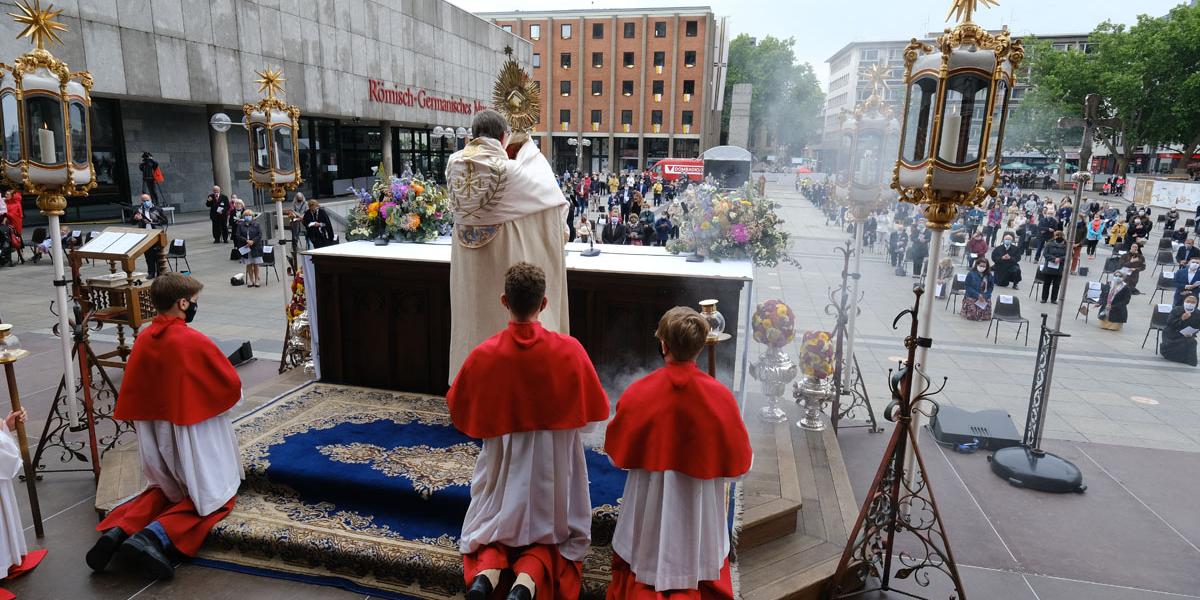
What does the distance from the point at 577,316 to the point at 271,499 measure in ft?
8.35

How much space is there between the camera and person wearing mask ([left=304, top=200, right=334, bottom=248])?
1328 centimetres

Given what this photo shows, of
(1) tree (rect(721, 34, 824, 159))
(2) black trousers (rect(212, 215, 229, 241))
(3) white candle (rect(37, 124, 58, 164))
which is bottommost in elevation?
(2) black trousers (rect(212, 215, 229, 241))

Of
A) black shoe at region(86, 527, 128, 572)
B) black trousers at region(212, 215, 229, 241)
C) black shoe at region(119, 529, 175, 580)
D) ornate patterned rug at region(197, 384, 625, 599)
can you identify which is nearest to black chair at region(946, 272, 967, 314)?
ornate patterned rug at region(197, 384, 625, 599)

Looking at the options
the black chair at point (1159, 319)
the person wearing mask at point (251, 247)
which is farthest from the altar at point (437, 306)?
the black chair at point (1159, 319)

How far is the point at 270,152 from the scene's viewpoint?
287 inches

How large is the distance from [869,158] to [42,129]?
22.6 ft

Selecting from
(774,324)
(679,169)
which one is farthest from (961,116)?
(679,169)

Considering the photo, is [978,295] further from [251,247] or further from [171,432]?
[251,247]

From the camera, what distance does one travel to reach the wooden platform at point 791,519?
3953mm

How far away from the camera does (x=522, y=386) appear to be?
339 cm

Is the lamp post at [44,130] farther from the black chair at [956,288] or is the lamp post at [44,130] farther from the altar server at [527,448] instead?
the black chair at [956,288]

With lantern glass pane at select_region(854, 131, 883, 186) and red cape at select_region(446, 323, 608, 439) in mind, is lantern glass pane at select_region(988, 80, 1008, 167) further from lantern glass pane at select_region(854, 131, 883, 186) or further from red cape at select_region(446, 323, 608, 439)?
red cape at select_region(446, 323, 608, 439)

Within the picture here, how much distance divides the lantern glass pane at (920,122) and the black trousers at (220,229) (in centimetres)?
1872

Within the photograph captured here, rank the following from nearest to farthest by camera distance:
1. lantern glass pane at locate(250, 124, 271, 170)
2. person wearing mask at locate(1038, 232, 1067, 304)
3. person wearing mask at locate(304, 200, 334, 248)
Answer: lantern glass pane at locate(250, 124, 271, 170) < person wearing mask at locate(304, 200, 334, 248) < person wearing mask at locate(1038, 232, 1067, 304)
